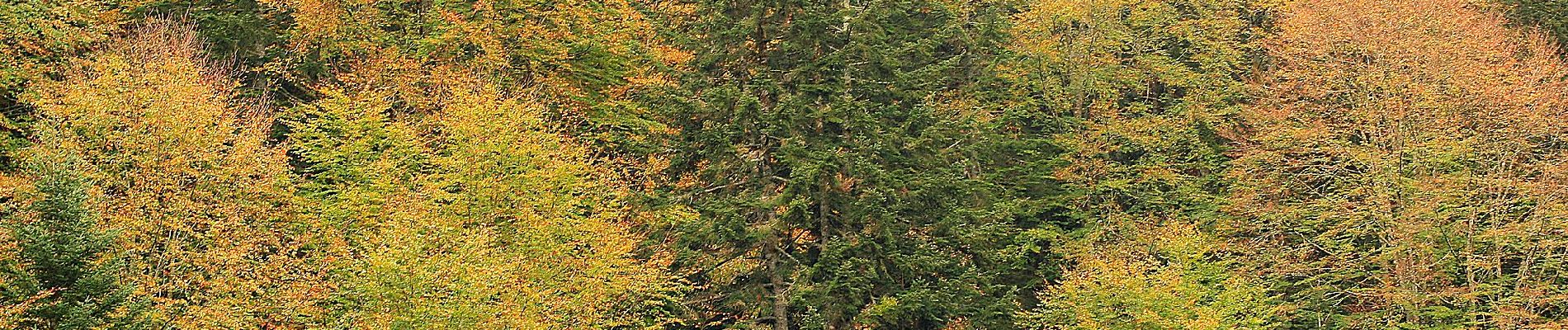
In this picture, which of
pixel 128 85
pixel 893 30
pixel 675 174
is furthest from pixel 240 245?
pixel 893 30

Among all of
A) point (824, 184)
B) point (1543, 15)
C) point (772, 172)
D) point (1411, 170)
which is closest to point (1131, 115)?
point (1411, 170)

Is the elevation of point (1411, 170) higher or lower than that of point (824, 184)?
lower

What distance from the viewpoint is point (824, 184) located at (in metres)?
28.5

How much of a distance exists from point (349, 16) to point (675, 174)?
10.7 metres

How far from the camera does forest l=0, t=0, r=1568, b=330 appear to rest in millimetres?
26344

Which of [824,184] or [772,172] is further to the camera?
[772,172]

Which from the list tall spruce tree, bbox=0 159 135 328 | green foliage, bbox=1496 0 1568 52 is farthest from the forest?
green foliage, bbox=1496 0 1568 52

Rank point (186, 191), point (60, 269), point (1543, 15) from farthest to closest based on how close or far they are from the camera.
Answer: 1. point (1543, 15)
2. point (186, 191)
3. point (60, 269)

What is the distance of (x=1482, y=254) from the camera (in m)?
30.0

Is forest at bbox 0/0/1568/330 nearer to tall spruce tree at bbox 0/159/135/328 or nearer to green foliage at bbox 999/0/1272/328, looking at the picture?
green foliage at bbox 999/0/1272/328

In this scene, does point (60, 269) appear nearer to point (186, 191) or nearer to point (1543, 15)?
point (186, 191)

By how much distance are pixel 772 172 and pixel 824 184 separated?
1108 millimetres

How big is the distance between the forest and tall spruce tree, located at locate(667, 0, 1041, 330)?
71mm

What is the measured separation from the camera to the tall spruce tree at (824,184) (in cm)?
2783
